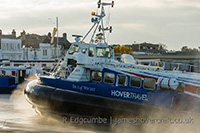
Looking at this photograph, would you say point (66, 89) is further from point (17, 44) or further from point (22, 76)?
point (17, 44)

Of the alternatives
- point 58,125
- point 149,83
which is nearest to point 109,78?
point 149,83

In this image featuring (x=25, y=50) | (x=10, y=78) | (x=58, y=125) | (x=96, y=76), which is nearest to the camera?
(x=96, y=76)

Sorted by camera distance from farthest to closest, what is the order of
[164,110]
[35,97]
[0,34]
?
[0,34] < [35,97] < [164,110]

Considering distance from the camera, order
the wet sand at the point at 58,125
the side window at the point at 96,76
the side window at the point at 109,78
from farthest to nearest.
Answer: the side window at the point at 96,76
the side window at the point at 109,78
the wet sand at the point at 58,125

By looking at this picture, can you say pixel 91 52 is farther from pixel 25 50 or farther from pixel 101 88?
pixel 25 50

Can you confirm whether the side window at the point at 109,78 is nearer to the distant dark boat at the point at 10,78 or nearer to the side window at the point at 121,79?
the side window at the point at 121,79

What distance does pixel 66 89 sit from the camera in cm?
1106

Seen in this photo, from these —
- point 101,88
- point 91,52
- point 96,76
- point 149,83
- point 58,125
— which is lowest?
point 58,125

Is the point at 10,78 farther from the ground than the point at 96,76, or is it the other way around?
the point at 96,76

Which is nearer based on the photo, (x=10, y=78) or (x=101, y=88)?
(x=101, y=88)

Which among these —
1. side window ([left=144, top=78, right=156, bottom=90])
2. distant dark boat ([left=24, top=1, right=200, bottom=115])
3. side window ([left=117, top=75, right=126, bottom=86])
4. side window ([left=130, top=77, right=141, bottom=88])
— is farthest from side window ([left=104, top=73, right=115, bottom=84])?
side window ([left=144, top=78, right=156, bottom=90])

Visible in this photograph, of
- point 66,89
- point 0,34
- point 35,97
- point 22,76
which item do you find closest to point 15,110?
point 35,97

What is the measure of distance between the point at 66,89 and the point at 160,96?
4232 mm

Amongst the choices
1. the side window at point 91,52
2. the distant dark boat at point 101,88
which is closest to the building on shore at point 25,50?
the distant dark boat at point 101,88
